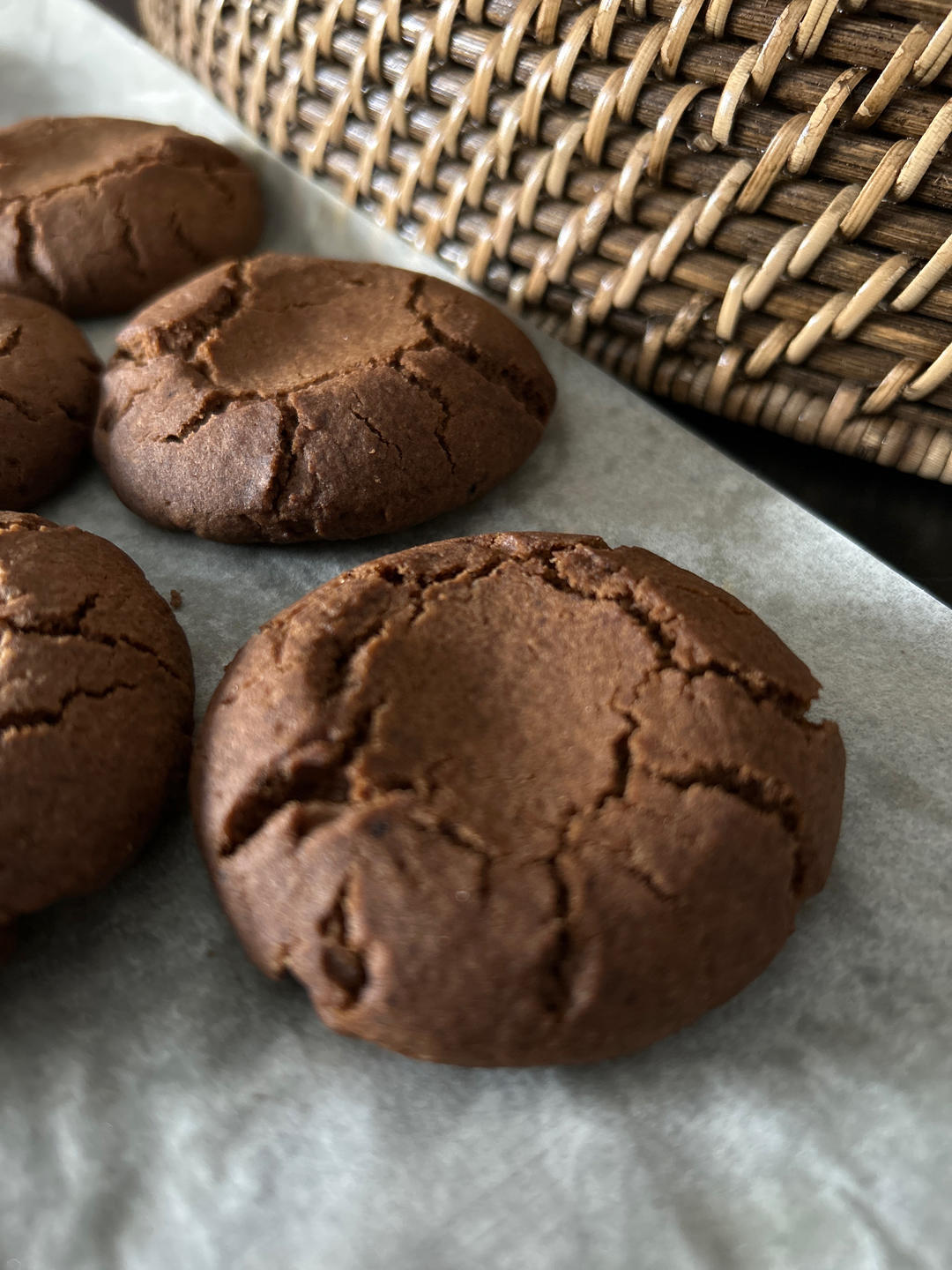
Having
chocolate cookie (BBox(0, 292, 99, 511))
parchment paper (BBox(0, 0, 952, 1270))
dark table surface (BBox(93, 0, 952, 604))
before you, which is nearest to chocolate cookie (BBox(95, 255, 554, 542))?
chocolate cookie (BBox(0, 292, 99, 511))

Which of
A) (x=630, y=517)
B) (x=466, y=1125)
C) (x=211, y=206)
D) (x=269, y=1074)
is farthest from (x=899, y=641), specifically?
(x=211, y=206)

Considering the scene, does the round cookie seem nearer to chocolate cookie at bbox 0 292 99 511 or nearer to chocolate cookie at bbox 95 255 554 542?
chocolate cookie at bbox 95 255 554 542

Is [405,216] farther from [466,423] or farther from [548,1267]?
[548,1267]

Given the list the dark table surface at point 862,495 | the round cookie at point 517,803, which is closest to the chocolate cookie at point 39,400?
the round cookie at point 517,803

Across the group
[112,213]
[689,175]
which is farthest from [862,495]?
[112,213]

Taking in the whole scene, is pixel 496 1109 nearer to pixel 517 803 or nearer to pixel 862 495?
pixel 517 803

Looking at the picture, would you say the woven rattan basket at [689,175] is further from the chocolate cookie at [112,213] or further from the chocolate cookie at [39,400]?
the chocolate cookie at [39,400]
